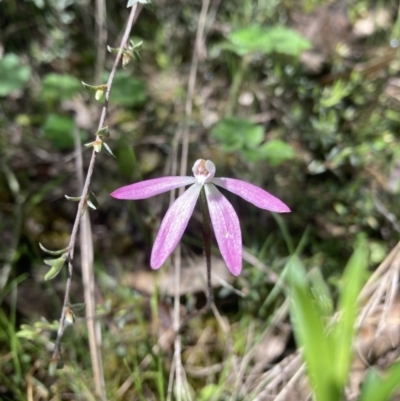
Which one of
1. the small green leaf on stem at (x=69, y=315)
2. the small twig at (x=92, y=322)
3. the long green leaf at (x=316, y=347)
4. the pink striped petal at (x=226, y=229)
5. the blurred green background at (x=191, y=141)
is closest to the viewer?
the long green leaf at (x=316, y=347)

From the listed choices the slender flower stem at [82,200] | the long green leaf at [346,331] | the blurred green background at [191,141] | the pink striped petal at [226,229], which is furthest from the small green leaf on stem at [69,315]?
the long green leaf at [346,331]

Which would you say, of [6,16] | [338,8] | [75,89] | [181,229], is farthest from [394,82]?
[6,16]

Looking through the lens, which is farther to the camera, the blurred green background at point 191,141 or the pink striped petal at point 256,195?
the blurred green background at point 191,141

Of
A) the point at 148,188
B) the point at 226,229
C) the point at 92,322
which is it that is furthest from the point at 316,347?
the point at 92,322

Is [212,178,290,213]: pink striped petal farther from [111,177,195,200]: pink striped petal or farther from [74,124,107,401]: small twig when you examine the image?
[74,124,107,401]: small twig

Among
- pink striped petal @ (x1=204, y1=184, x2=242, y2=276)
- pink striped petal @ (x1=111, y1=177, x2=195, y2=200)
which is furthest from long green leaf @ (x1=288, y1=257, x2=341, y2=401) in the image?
pink striped petal @ (x1=111, y1=177, x2=195, y2=200)

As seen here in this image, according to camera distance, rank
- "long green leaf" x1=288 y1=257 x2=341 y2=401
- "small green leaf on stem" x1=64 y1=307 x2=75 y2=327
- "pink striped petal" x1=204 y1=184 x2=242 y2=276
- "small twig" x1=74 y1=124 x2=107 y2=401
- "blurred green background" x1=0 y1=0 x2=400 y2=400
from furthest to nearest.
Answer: "blurred green background" x1=0 y1=0 x2=400 y2=400 < "small twig" x1=74 y1=124 x2=107 y2=401 < "small green leaf on stem" x1=64 y1=307 x2=75 y2=327 < "pink striped petal" x1=204 y1=184 x2=242 y2=276 < "long green leaf" x1=288 y1=257 x2=341 y2=401

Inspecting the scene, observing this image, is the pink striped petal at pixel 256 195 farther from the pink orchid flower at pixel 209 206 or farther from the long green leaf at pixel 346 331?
the long green leaf at pixel 346 331

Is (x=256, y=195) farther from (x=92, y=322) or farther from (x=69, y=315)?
(x=92, y=322)
